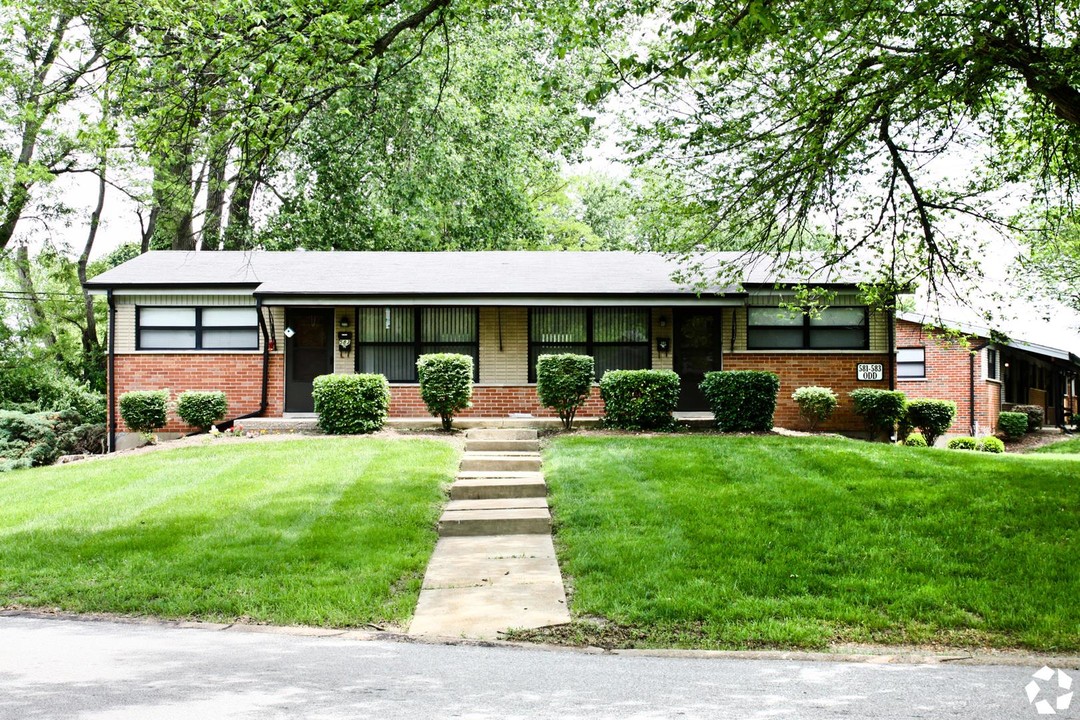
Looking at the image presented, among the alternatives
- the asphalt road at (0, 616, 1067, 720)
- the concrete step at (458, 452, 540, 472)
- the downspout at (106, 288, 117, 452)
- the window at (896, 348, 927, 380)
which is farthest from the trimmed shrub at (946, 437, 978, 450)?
the downspout at (106, 288, 117, 452)

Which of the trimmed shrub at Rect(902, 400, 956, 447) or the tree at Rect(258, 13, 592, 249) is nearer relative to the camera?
the trimmed shrub at Rect(902, 400, 956, 447)

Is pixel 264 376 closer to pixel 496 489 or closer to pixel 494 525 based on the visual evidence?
pixel 496 489

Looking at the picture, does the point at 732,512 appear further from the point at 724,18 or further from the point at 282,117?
the point at 282,117

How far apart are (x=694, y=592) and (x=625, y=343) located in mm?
11498

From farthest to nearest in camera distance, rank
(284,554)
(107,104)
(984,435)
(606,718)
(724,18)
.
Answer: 1. (984,435)
2. (107,104)
3. (724,18)
4. (284,554)
5. (606,718)

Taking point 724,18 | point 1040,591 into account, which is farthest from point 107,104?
point 1040,591

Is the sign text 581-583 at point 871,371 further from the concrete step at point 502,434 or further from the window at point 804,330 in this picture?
the concrete step at point 502,434

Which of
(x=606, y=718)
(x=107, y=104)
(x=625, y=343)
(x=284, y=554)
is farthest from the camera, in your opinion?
(x=625, y=343)

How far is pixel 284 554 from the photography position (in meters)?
7.05

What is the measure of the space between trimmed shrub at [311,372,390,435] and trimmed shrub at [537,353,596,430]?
3007mm

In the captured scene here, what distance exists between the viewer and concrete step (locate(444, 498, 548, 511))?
8.95 metres

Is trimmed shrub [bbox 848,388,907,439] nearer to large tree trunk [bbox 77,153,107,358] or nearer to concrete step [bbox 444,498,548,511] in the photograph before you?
concrete step [bbox 444,498,548,511]

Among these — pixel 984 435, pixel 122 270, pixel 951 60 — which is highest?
pixel 951 60

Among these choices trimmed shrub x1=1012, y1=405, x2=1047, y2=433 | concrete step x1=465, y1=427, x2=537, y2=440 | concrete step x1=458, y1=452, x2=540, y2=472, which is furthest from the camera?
trimmed shrub x1=1012, y1=405, x2=1047, y2=433
